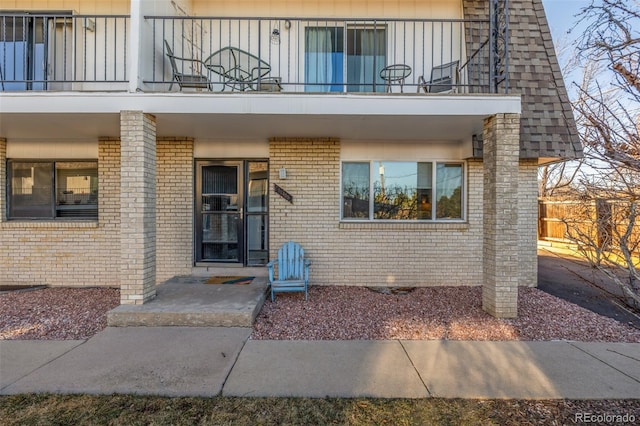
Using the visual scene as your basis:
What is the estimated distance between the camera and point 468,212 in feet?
22.0

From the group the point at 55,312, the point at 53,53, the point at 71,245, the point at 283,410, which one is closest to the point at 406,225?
the point at 283,410

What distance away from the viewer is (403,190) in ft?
22.4

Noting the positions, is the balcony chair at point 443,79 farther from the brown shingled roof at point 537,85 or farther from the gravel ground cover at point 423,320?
the gravel ground cover at point 423,320

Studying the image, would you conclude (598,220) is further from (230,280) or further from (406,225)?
(230,280)

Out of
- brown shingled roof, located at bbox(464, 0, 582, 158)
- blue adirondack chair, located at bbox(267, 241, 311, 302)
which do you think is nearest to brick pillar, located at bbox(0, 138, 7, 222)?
blue adirondack chair, located at bbox(267, 241, 311, 302)

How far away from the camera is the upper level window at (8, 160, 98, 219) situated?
6.79 metres

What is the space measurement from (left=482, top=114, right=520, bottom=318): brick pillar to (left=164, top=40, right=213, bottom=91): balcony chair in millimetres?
4401

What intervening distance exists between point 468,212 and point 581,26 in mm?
4251

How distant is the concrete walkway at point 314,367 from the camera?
9.78ft

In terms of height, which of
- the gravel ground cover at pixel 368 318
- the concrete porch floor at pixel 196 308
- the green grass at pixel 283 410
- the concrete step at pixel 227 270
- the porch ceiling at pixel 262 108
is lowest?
the green grass at pixel 283 410

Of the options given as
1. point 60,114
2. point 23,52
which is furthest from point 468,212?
point 23,52

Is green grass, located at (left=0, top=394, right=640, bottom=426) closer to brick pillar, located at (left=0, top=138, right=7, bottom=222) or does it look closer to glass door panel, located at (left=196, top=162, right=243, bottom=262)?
glass door panel, located at (left=196, top=162, right=243, bottom=262)

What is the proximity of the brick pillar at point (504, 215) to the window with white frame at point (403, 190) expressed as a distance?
1975mm

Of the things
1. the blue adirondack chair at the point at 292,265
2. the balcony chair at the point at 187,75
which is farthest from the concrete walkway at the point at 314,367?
the balcony chair at the point at 187,75
